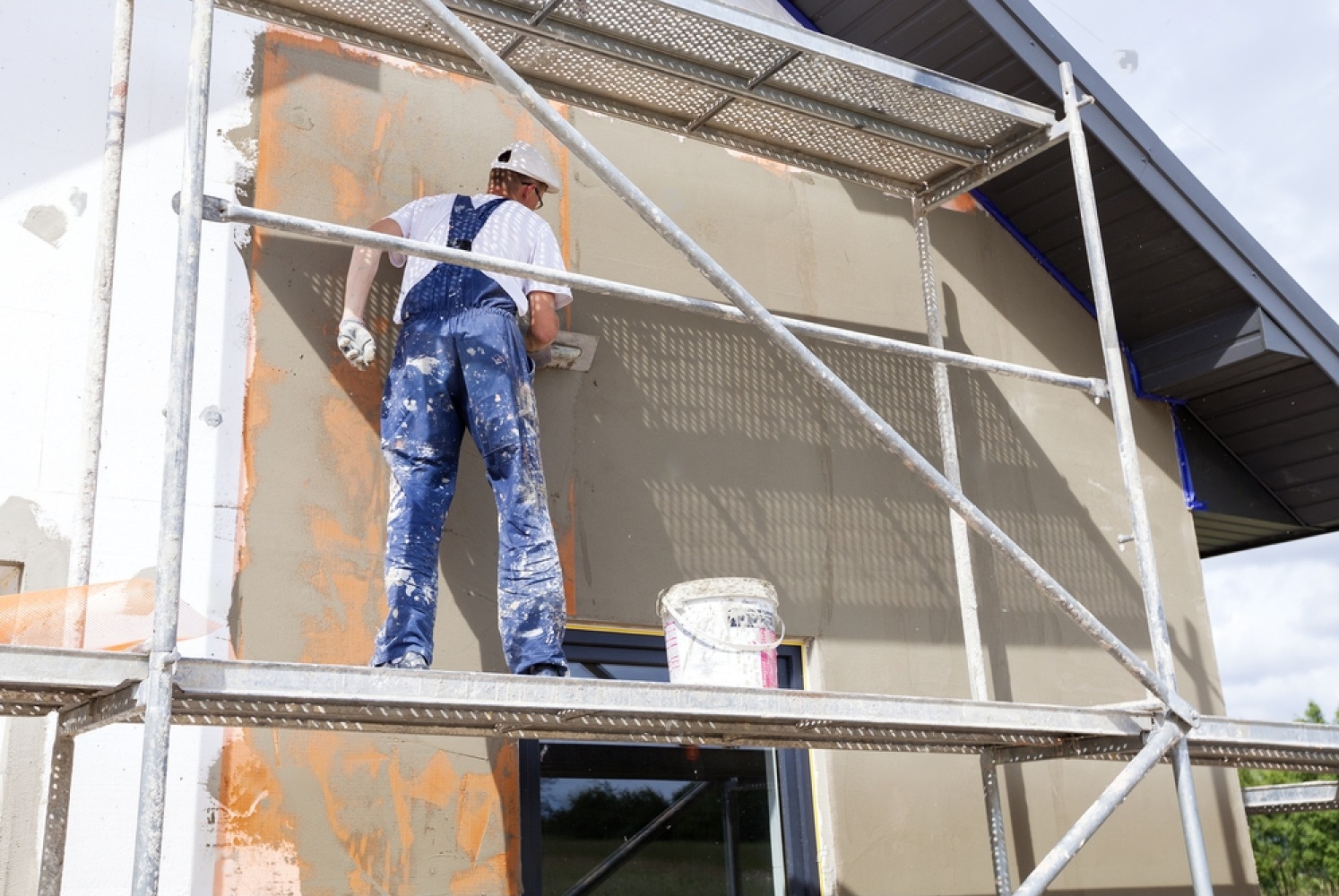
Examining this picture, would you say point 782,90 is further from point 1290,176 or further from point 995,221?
point 1290,176

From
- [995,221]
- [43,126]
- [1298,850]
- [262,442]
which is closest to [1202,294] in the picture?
[995,221]

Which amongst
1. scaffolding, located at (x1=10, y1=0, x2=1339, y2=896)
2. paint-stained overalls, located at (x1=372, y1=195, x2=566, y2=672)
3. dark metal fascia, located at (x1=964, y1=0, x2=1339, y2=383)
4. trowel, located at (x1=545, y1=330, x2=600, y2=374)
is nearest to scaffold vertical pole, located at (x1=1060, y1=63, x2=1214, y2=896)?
scaffolding, located at (x1=10, y1=0, x2=1339, y2=896)

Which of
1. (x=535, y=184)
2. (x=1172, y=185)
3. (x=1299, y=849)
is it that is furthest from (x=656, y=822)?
(x=1299, y=849)

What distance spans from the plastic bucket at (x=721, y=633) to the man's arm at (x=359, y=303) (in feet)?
4.00

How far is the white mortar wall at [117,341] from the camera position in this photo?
3.55 metres

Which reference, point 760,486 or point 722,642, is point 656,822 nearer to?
point 722,642

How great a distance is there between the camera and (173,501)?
9.14ft

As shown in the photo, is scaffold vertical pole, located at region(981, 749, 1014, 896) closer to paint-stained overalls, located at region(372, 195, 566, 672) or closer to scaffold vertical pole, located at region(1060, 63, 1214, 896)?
scaffold vertical pole, located at region(1060, 63, 1214, 896)

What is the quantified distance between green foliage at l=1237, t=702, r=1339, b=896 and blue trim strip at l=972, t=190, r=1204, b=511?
10.8 meters

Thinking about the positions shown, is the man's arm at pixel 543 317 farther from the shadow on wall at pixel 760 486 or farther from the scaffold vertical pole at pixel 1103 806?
the scaffold vertical pole at pixel 1103 806

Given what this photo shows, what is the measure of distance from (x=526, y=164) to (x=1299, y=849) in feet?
51.1

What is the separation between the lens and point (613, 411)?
4.83 m

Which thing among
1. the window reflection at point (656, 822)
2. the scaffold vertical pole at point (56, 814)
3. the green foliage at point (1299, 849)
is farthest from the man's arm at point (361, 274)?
the green foliage at point (1299, 849)

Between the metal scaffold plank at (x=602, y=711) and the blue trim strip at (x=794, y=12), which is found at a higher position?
the blue trim strip at (x=794, y=12)
